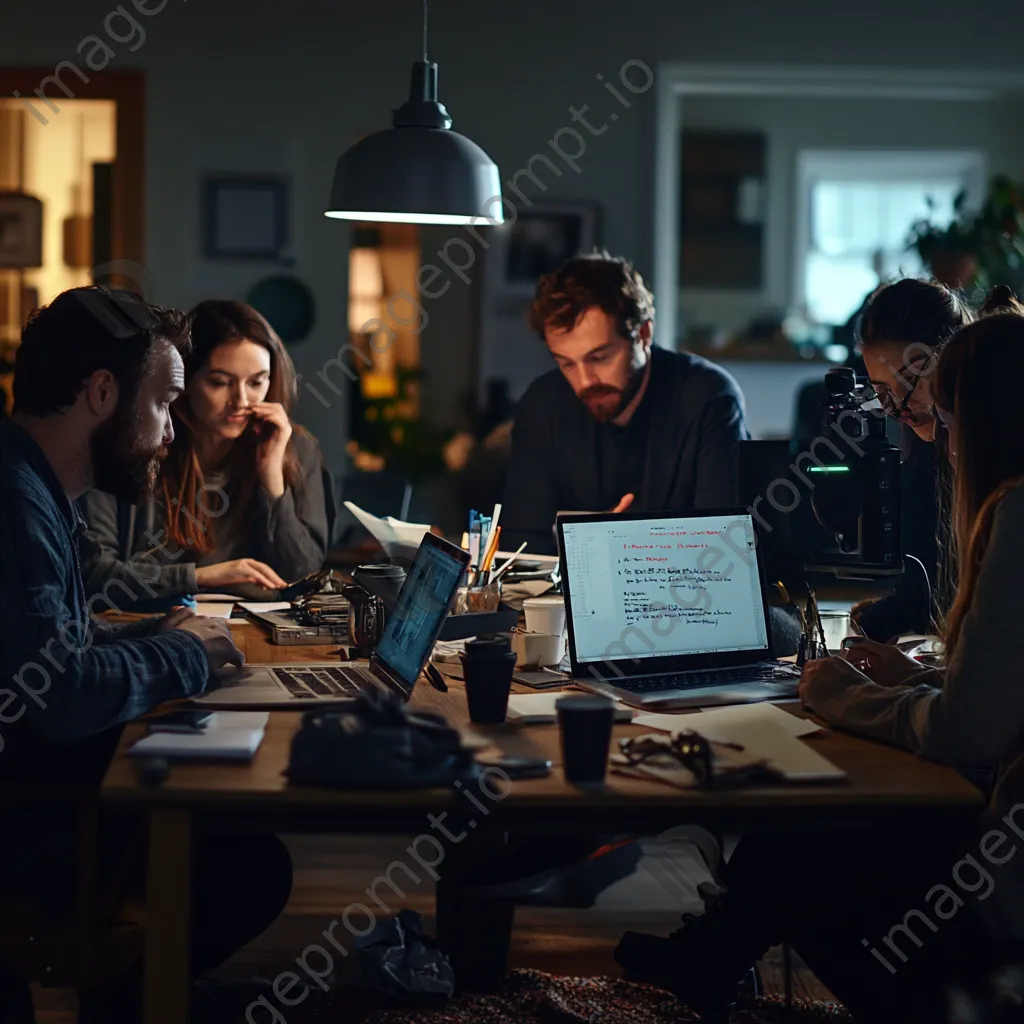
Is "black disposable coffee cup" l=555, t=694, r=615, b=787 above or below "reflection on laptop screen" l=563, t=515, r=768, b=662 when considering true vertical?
below

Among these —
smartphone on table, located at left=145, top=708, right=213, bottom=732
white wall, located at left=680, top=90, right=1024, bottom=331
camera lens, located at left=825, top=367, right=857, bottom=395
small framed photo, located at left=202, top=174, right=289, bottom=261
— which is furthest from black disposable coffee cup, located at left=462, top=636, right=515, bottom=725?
white wall, located at left=680, top=90, right=1024, bottom=331

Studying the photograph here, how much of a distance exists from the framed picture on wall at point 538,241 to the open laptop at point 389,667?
3.45 meters

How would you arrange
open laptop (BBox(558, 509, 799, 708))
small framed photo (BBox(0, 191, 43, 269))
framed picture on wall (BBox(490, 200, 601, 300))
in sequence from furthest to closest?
small framed photo (BBox(0, 191, 43, 269)) < framed picture on wall (BBox(490, 200, 601, 300)) < open laptop (BBox(558, 509, 799, 708))

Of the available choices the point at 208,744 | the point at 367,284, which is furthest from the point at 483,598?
the point at 367,284

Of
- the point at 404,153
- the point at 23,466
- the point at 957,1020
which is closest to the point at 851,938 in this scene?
the point at 957,1020

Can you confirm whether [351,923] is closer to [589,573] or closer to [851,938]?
[589,573]

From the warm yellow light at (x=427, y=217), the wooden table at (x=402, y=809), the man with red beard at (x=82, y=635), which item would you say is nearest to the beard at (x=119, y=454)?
the man with red beard at (x=82, y=635)

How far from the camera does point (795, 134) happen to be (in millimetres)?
8031

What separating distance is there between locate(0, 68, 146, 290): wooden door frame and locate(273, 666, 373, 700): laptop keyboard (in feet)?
10.9

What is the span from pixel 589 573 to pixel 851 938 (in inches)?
26.2

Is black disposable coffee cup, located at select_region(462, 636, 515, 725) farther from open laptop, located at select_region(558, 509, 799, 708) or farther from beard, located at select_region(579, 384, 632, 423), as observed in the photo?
beard, located at select_region(579, 384, 632, 423)

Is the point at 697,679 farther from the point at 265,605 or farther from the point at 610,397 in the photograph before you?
the point at 610,397

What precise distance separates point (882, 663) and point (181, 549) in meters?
1.79

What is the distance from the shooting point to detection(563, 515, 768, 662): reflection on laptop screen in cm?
214
